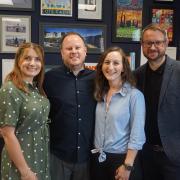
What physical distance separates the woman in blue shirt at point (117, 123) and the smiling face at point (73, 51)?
0.16 metres

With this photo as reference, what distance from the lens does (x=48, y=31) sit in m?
3.01

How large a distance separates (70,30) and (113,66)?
1.12 meters

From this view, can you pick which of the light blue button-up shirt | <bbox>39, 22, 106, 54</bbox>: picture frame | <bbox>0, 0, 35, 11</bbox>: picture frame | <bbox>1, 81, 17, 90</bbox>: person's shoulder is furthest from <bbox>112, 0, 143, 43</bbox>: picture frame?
<bbox>1, 81, 17, 90</bbox>: person's shoulder

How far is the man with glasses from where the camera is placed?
213cm

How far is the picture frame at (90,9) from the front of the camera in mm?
3059

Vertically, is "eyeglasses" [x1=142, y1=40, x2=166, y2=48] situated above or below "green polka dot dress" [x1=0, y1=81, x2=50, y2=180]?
above

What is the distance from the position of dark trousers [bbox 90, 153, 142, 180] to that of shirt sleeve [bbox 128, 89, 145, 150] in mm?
118

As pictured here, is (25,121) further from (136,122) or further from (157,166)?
(157,166)

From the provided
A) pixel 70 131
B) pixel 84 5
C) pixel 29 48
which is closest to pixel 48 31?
pixel 84 5

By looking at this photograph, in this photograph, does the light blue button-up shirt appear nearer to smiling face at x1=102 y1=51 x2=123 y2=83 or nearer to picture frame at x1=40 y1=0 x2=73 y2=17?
smiling face at x1=102 y1=51 x2=123 y2=83

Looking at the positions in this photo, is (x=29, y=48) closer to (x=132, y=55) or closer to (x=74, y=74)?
(x=74, y=74)

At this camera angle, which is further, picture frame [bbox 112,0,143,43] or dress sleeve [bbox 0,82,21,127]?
picture frame [bbox 112,0,143,43]

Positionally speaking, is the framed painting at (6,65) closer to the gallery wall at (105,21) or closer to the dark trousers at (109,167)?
the gallery wall at (105,21)

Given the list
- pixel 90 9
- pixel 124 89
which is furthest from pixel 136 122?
pixel 90 9
